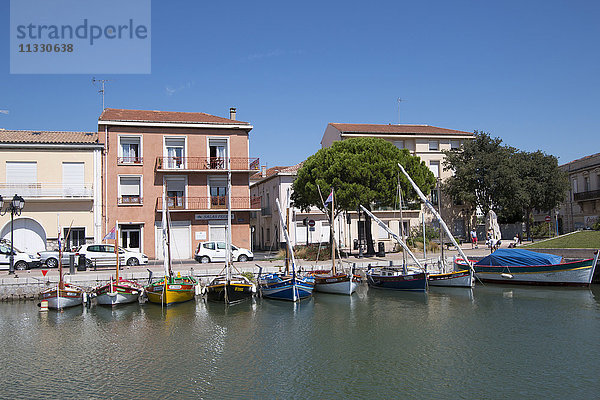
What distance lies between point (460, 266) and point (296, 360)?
18.6 meters

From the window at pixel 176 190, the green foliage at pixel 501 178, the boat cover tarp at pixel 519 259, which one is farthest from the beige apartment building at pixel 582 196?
the window at pixel 176 190

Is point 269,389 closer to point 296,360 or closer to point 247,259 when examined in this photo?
point 296,360

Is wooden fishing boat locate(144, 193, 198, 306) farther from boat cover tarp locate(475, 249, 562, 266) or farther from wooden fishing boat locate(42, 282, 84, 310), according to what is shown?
boat cover tarp locate(475, 249, 562, 266)

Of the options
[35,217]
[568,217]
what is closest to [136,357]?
[35,217]

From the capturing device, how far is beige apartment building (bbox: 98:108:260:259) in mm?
36969

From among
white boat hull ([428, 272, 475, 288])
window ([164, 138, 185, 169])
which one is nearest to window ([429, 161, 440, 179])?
white boat hull ([428, 272, 475, 288])

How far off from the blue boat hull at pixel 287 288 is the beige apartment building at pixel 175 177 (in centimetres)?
1224

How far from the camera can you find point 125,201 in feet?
122

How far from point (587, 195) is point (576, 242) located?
2500 centimetres

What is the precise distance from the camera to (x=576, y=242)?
1340 inches

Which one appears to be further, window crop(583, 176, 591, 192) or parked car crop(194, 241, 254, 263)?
window crop(583, 176, 591, 192)

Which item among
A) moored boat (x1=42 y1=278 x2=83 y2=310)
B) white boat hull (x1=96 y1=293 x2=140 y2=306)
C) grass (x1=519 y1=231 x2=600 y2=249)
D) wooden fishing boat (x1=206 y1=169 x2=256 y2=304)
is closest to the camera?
moored boat (x1=42 y1=278 x2=83 y2=310)

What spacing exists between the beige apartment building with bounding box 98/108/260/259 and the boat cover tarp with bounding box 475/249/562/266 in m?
17.7

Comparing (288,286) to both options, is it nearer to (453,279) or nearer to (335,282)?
(335,282)
